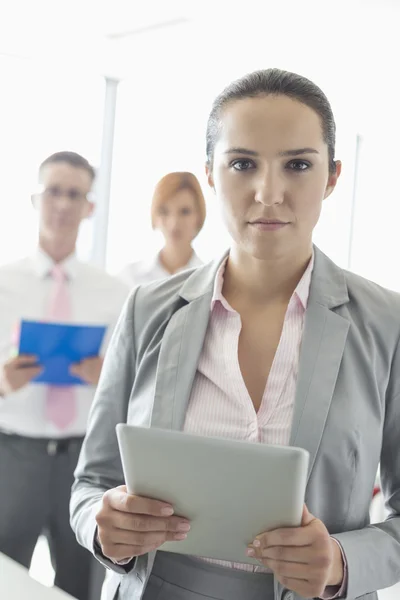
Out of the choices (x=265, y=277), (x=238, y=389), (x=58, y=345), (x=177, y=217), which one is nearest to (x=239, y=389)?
(x=238, y=389)

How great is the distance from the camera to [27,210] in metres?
6.05

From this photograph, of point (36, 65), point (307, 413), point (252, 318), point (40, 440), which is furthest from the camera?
point (36, 65)

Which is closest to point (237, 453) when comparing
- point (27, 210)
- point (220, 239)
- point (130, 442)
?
point (130, 442)

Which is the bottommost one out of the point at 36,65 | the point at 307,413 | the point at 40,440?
the point at 40,440

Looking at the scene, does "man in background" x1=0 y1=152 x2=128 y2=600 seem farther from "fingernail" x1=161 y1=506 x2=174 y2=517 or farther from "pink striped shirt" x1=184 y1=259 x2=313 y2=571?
"fingernail" x1=161 y1=506 x2=174 y2=517

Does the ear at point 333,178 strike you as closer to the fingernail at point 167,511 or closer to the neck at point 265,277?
the neck at point 265,277

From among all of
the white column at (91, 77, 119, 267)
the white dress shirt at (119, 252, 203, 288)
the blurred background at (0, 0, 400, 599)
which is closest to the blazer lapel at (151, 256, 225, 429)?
A: the white dress shirt at (119, 252, 203, 288)

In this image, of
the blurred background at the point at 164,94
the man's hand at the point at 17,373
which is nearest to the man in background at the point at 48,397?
the man's hand at the point at 17,373

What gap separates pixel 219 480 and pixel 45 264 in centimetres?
202

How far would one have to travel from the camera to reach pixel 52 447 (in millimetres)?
2828

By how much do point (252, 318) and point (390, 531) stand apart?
0.48m

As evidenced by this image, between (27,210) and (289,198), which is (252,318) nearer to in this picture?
(289,198)

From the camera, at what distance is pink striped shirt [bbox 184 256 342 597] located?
4.64ft

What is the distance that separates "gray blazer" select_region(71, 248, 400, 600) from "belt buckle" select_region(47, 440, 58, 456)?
1.25 m
